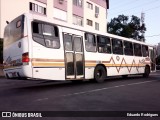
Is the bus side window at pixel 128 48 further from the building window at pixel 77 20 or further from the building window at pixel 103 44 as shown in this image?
the building window at pixel 77 20

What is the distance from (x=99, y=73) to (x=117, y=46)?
2881 mm

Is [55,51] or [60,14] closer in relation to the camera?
[55,51]

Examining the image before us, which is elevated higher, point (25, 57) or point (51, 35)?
point (51, 35)

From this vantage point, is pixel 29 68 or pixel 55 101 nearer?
pixel 55 101

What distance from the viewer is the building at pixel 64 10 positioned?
27.7 m

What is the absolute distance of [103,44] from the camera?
15375mm

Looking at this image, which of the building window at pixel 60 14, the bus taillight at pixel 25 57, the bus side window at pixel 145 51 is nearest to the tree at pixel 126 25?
the building window at pixel 60 14

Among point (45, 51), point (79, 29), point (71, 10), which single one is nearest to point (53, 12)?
point (71, 10)

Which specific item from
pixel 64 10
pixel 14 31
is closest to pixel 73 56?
pixel 14 31

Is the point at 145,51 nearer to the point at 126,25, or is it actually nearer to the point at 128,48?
the point at 128,48

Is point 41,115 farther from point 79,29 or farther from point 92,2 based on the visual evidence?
point 92,2

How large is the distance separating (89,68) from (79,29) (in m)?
2.10

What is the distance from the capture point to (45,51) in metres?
11.2

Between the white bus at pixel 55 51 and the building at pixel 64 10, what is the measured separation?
6.17 meters
